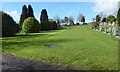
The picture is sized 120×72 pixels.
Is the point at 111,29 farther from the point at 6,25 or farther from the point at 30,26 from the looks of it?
the point at 30,26

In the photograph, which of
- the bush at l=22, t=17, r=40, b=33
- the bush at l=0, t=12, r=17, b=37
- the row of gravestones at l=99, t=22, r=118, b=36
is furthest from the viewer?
the bush at l=22, t=17, r=40, b=33

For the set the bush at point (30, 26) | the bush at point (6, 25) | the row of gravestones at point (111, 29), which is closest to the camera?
the bush at point (6, 25)

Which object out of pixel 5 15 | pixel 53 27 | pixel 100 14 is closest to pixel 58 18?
pixel 100 14

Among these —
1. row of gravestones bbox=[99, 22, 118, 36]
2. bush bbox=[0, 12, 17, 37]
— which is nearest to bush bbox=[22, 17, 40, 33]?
row of gravestones bbox=[99, 22, 118, 36]

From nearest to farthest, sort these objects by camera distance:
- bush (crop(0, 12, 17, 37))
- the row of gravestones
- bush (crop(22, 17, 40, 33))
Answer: bush (crop(0, 12, 17, 37)) → the row of gravestones → bush (crop(22, 17, 40, 33))

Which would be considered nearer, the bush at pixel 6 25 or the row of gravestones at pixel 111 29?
the bush at pixel 6 25

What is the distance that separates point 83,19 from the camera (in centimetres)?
12194

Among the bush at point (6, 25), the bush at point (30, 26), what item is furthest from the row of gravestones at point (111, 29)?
the bush at point (6, 25)

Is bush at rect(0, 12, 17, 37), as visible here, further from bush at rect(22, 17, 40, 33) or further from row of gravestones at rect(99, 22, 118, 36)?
bush at rect(22, 17, 40, 33)

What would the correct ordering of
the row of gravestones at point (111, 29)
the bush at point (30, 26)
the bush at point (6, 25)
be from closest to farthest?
the bush at point (6, 25), the row of gravestones at point (111, 29), the bush at point (30, 26)

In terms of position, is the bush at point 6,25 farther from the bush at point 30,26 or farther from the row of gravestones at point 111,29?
the bush at point 30,26

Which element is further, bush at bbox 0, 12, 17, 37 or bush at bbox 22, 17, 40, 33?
bush at bbox 22, 17, 40, 33

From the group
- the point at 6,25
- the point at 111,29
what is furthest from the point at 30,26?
the point at 111,29

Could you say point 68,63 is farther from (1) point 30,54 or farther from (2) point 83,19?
(2) point 83,19
